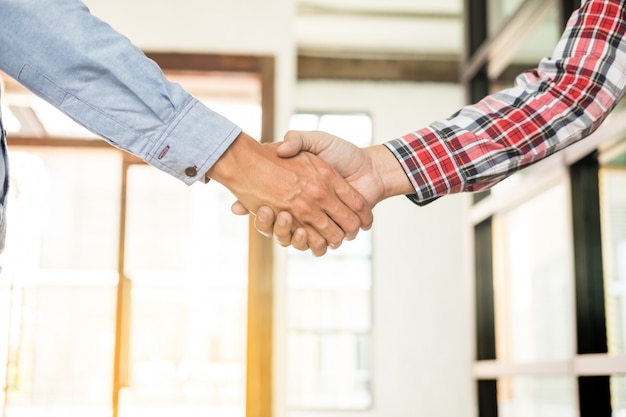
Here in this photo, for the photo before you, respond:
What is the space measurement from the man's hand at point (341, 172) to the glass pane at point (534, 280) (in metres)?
0.83

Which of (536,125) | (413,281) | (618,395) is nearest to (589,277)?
(618,395)

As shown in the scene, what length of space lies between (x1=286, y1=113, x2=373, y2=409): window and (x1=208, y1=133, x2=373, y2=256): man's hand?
457 cm

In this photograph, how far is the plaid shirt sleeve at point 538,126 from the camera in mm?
1680

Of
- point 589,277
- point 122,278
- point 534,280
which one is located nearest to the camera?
point 589,277

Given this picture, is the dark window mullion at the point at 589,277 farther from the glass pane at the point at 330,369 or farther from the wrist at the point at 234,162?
the glass pane at the point at 330,369

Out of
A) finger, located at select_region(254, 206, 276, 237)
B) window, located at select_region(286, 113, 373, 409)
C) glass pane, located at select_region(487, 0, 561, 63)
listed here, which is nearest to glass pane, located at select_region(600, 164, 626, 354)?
glass pane, located at select_region(487, 0, 561, 63)

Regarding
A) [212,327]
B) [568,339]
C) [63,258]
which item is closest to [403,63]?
[212,327]

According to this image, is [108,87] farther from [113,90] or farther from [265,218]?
[265,218]

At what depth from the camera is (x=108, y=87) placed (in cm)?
149

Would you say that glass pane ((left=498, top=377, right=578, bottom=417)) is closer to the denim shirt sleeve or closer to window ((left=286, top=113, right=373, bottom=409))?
the denim shirt sleeve

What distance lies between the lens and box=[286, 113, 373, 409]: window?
6.38 metres

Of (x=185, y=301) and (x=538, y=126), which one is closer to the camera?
(x=538, y=126)

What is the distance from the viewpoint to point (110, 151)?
4.04 m

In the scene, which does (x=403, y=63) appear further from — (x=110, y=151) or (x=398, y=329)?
(x=110, y=151)
